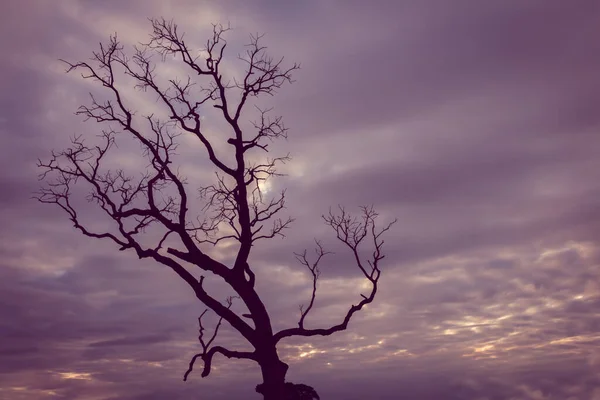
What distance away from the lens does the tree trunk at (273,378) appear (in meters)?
22.4

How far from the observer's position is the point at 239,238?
77.7ft

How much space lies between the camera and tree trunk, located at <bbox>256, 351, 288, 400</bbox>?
22.4 meters

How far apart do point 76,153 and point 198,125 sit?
4.51 m

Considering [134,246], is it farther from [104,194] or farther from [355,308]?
[355,308]

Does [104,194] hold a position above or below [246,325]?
above

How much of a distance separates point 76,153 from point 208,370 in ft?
29.2

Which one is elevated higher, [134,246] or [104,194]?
[104,194]

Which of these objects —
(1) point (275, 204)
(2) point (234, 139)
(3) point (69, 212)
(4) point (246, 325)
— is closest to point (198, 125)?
(2) point (234, 139)

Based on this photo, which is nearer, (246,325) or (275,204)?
(246,325)

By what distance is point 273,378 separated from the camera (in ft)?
73.5

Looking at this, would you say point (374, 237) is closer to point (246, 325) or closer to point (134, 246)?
point (246, 325)

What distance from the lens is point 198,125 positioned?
24.3 meters

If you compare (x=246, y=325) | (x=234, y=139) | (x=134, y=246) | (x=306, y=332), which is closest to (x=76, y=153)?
(x=134, y=246)

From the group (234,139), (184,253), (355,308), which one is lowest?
(355,308)
